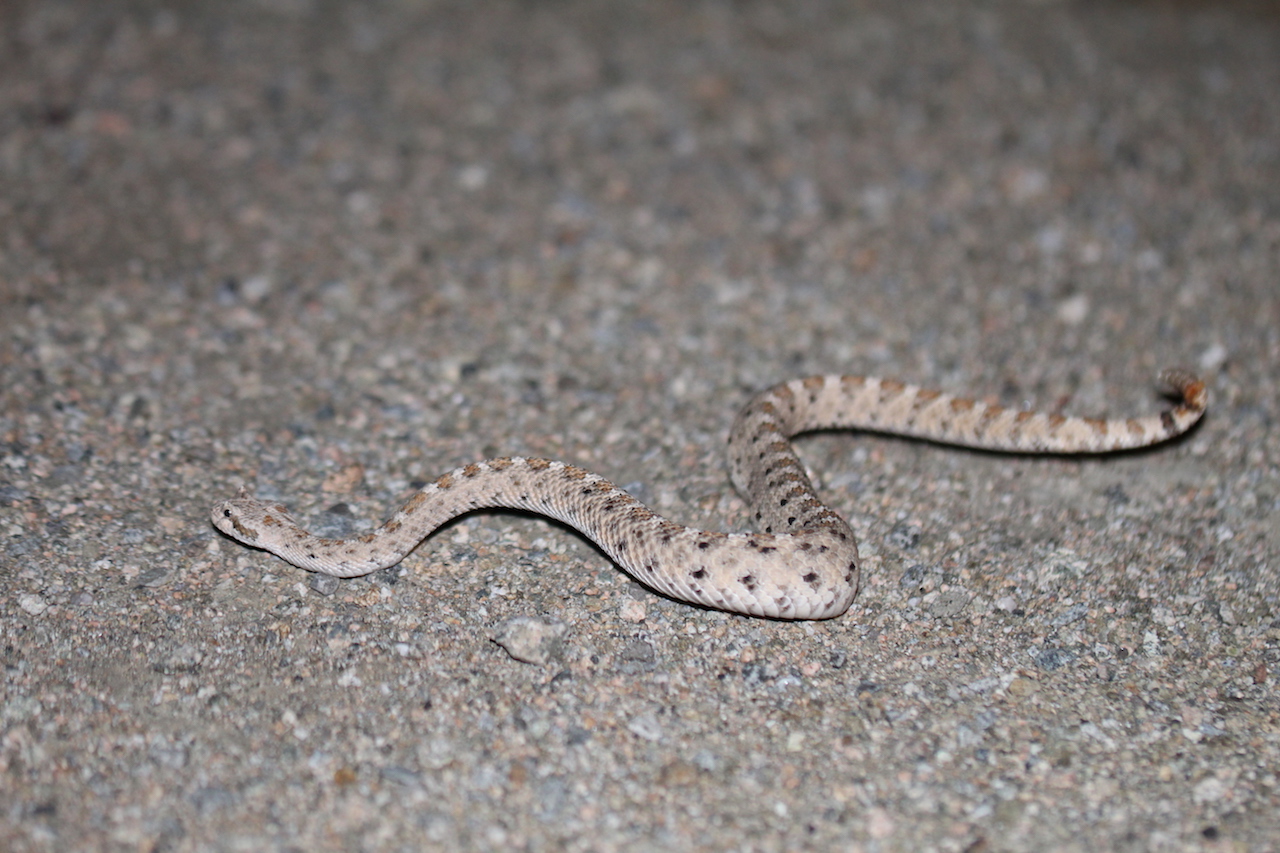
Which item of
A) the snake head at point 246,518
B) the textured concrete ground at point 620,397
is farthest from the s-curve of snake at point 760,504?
the textured concrete ground at point 620,397

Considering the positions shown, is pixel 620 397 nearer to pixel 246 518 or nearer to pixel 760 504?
pixel 760 504

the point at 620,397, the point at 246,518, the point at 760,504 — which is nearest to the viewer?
the point at 246,518

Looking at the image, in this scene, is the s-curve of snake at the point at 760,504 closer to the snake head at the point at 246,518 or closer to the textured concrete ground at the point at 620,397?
the snake head at the point at 246,518

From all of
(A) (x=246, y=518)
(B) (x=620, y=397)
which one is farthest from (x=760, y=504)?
(A) (x=246, y=518)

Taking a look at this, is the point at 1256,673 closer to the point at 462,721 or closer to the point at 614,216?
the point at 462,721

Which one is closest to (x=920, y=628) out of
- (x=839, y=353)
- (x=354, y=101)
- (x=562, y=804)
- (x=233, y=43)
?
(x=562, y=804)
